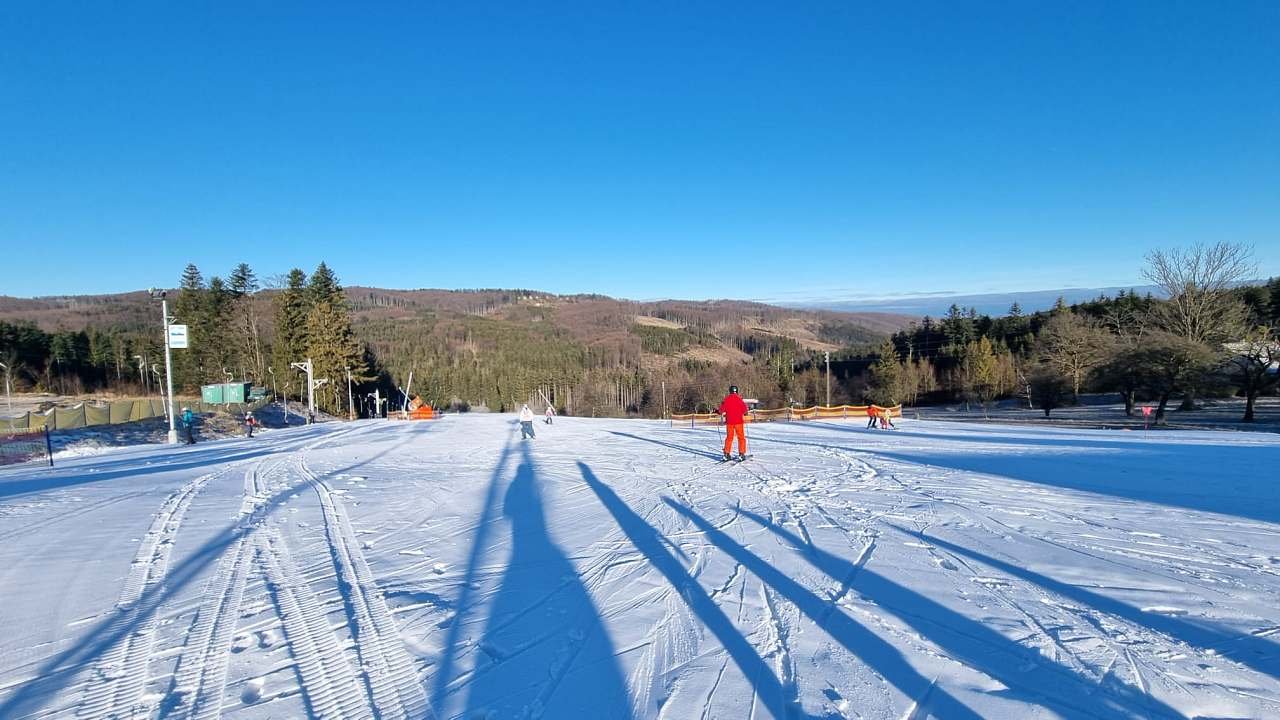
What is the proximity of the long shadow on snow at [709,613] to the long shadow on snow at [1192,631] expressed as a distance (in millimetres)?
1921

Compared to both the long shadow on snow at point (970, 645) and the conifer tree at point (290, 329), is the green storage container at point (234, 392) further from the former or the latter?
the long shadow on snow at point (970, 645)

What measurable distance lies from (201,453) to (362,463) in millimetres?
6306

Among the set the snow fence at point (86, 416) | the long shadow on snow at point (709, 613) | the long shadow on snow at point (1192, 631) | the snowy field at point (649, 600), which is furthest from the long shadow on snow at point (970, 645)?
the snow fence at point (86, 416)

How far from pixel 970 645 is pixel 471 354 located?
15454 cm

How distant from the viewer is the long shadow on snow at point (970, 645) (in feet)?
10.2

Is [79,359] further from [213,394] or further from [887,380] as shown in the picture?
[887,380]

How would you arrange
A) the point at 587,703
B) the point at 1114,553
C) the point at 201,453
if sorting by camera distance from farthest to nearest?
the point at 201,453 < the point at 1114,553 < the point at 587,703

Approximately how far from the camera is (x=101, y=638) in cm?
399

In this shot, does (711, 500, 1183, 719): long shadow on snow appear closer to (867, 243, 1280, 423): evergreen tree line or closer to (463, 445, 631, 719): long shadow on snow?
(463, 445, 631, 719): long shadow on snow

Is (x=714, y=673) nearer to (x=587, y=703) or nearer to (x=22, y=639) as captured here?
(x=587, y=703)

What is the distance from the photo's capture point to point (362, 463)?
12.9 meters

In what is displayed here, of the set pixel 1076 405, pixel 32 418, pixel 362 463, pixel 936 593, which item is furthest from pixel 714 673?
pixel 1076 405

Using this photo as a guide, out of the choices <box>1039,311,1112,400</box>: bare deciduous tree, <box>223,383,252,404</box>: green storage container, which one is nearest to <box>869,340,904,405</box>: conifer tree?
<box>1039,311,1112,400</box>: bare deciduous tree

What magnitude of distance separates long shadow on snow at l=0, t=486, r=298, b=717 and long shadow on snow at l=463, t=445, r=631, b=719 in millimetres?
2311
